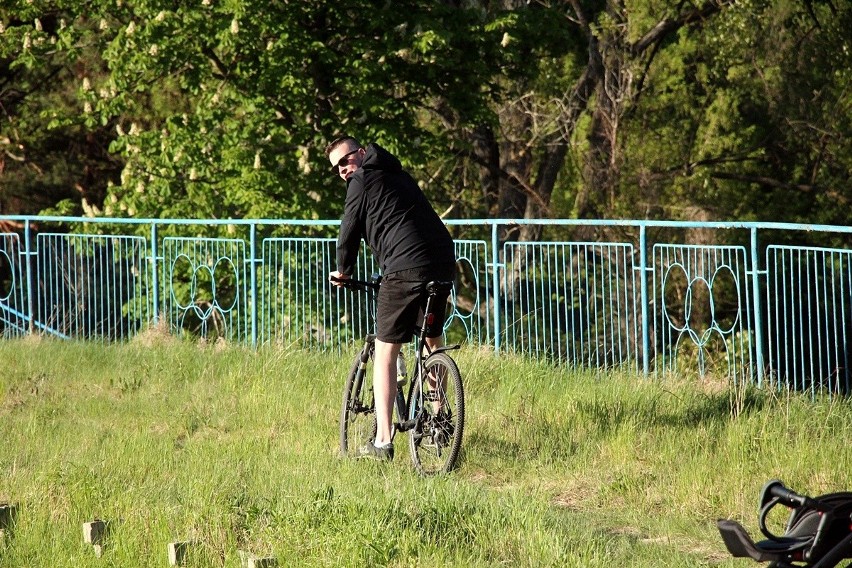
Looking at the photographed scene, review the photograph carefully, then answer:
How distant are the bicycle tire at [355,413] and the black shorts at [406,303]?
51 centimetres

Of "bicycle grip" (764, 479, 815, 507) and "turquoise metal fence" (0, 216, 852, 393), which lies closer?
"bicycle grip" (764, 479, 815, 507)

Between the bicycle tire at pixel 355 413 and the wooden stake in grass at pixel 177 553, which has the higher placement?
the bicycle tire at pixel 355 413

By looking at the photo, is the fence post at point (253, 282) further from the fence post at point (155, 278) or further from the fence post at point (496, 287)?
the fence post at point (496, 287)

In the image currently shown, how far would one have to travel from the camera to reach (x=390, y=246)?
706 cm

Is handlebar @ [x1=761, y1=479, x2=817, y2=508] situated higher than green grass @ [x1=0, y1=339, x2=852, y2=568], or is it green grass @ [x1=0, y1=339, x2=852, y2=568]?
handlebar @ [x1=761, y1=479, x2=817, y2=508]

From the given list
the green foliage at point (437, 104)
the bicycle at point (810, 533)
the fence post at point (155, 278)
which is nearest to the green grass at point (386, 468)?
the bicycle at point (810, 533)

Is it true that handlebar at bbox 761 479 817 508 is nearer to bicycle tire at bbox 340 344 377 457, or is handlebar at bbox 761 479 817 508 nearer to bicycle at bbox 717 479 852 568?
bicycle at bbox 717 479 852 568

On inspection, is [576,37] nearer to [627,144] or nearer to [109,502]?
[627,144]

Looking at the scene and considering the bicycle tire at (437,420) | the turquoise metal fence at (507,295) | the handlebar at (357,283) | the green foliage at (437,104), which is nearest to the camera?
the bicycle tire at (437,420)

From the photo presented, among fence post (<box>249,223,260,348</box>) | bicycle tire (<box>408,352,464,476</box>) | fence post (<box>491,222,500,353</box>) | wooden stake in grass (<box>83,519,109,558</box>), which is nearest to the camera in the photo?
wooden stake in grass (<box>83,519,109,558</box>)

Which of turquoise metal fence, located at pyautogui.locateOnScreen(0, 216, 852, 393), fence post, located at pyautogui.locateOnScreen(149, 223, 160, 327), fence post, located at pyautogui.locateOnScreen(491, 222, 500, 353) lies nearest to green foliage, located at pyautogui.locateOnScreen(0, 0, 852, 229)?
turquoise metal fence, located at pyautogui.locateOnScreen(0, 216, 852, 393)

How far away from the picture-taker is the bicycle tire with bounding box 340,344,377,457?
7566mm

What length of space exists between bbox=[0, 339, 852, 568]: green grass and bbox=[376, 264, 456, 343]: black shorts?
776 millimetres

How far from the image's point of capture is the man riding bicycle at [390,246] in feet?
23.0
